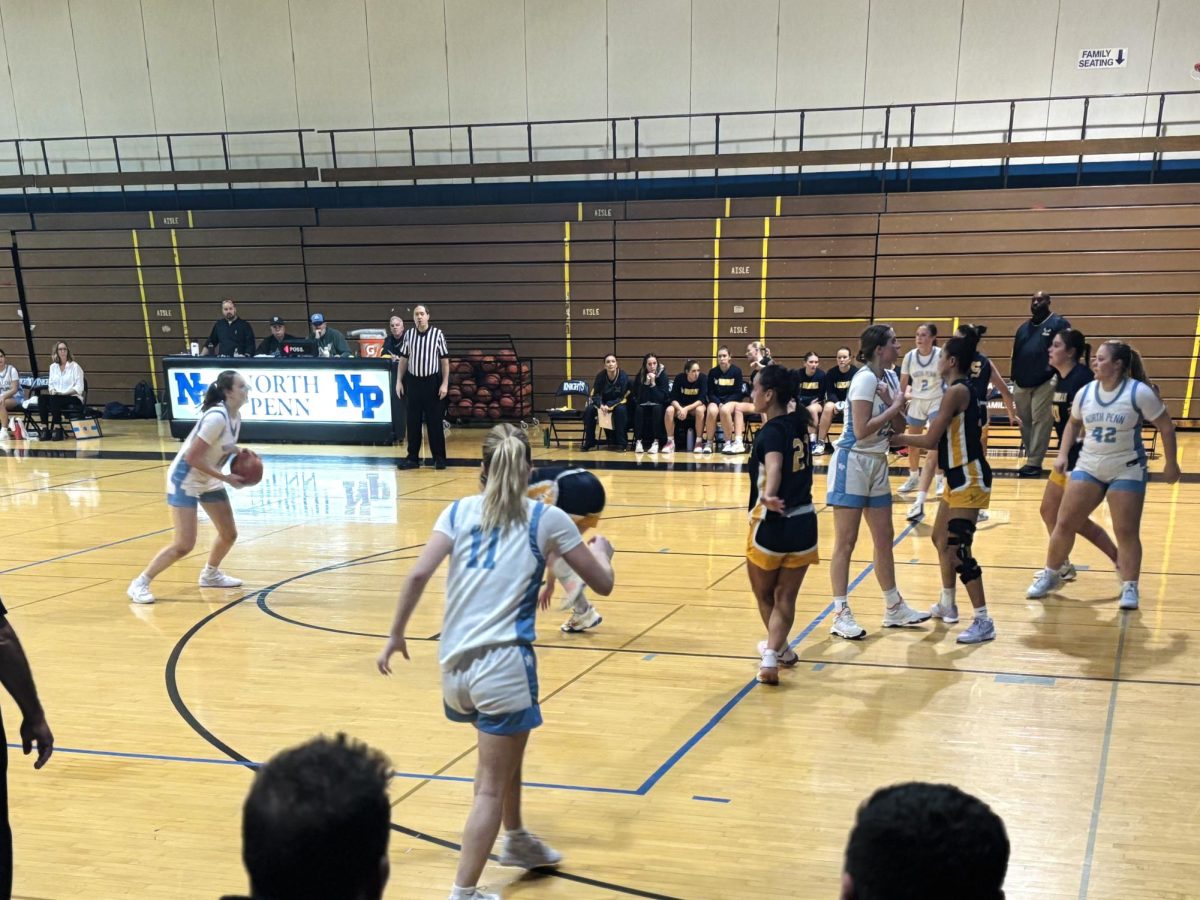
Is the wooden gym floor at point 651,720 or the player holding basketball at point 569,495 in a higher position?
the player holding basketball at point 569,495

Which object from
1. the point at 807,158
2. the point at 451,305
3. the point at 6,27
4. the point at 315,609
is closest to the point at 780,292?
the point at 807,158

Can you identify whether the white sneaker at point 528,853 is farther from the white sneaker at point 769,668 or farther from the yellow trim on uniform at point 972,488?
the yellow trim on uniform at point 972,488

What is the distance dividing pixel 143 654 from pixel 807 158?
13.6m

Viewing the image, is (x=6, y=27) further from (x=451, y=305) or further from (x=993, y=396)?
(x=993, y=396)

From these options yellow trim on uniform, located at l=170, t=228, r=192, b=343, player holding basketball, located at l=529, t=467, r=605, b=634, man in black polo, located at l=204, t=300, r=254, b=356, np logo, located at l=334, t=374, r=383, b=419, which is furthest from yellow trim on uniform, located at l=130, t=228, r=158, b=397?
player holding basketball, located at l=529, t=467, r=605, b=634

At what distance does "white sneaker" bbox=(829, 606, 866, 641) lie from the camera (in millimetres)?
5598

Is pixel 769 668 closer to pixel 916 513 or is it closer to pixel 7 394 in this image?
pixel 916 513

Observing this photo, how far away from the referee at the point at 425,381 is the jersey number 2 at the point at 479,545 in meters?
9.27

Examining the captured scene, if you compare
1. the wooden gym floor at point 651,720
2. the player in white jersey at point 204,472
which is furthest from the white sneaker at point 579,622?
the player in white jersey at point 204,472

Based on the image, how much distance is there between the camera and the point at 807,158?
15.6 metres

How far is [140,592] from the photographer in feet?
21.7

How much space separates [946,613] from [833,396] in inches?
296

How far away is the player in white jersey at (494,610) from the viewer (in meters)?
2.82

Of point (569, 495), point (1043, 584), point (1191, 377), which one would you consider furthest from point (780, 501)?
point (1191, 377)
